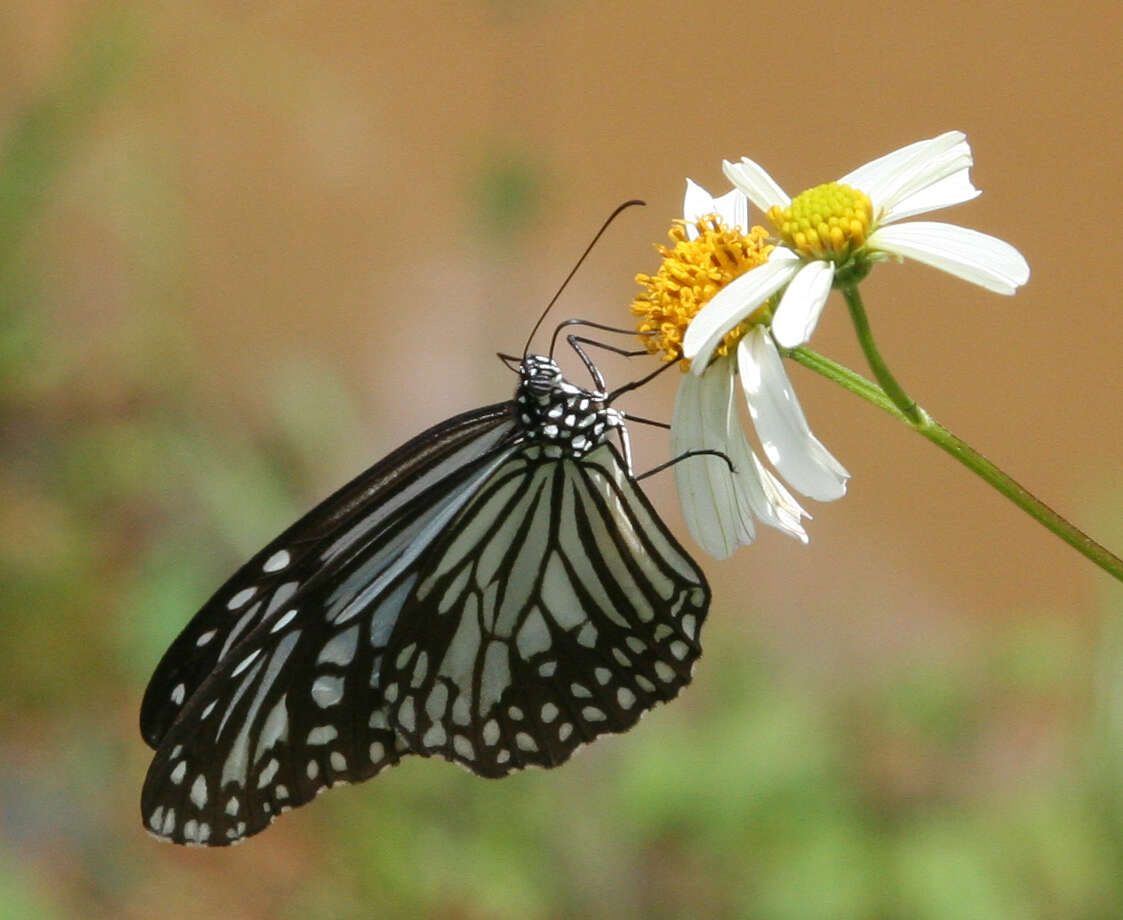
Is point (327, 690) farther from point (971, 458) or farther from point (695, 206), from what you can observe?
point (971, 458)

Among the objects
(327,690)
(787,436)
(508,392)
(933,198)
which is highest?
(508,392)

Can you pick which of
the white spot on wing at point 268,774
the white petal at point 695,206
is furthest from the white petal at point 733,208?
the white spot on wing at point 268,774

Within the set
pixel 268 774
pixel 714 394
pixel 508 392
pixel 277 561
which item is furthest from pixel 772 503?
pixel 508 392

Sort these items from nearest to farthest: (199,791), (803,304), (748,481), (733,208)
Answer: (803,304), (748,481), (733,208), (199,791)

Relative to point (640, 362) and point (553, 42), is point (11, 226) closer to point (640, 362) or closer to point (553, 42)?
point (640, 362)

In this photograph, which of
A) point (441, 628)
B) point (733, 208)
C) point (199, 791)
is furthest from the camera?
point (441, 628)

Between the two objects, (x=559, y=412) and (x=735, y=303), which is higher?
(x=559, y=412)

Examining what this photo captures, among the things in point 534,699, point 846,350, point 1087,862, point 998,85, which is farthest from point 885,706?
point 998,85
